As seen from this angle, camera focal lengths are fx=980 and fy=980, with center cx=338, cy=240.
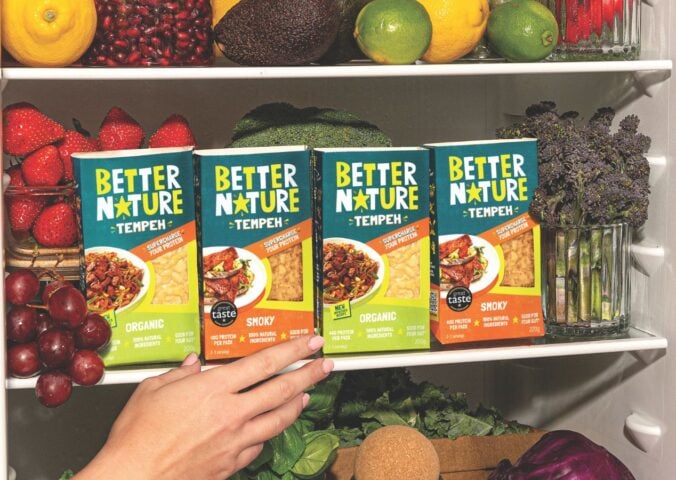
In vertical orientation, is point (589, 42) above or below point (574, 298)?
above

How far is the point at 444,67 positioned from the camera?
1.38 meters

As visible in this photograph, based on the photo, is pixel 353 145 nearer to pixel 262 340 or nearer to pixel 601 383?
pixel 262 340

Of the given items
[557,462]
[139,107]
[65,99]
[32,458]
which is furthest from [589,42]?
[32,458]

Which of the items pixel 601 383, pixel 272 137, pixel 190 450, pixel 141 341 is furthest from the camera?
pixel 601 383

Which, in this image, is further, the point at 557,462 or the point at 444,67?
the point at 557,462

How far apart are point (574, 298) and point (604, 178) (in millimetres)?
192

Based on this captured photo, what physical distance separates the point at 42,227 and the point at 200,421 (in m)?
0.40

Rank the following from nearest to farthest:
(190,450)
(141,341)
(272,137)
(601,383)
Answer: (190,450) → (141,341) → (272,137) → (601,383)

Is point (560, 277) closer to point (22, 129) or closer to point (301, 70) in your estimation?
point (301, 70)

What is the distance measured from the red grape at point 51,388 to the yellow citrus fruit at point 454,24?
2.28ft

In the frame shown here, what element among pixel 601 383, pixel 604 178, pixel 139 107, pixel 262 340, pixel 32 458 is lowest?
pixel 32 458

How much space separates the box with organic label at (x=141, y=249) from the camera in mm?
1315

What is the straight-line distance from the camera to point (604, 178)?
1.45 m

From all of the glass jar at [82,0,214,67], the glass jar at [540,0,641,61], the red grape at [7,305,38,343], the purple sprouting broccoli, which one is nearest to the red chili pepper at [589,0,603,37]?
the glass jar at [540,0,641,61]
